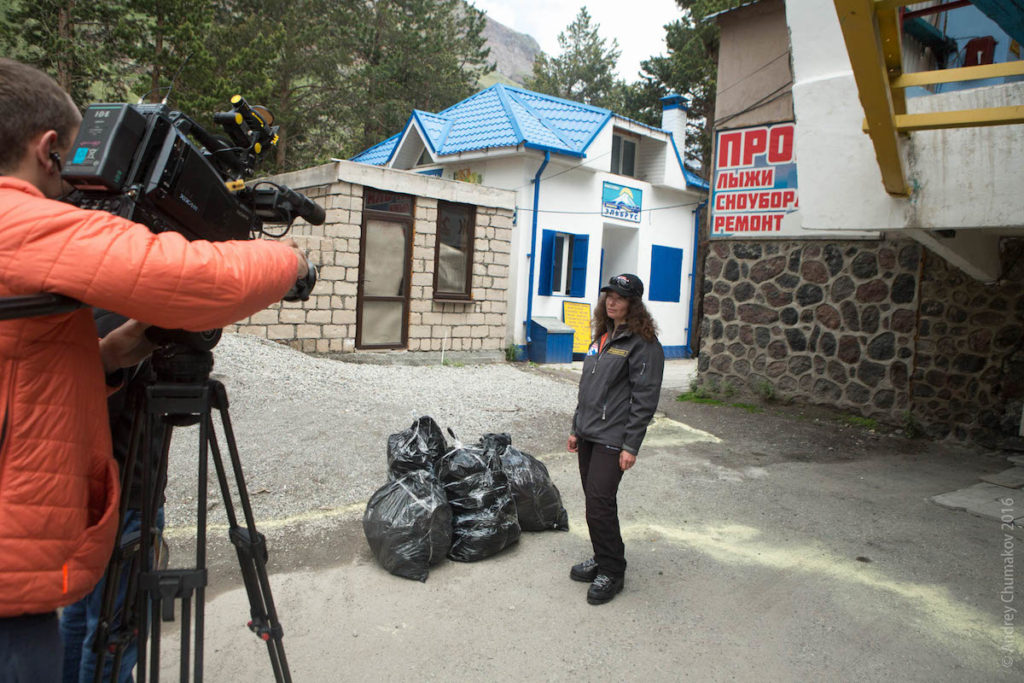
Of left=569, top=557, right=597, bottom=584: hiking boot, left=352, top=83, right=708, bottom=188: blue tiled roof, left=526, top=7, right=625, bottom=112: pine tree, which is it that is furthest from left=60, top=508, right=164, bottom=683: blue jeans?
left=526, top=7, right=625, bottom=112: pine tree

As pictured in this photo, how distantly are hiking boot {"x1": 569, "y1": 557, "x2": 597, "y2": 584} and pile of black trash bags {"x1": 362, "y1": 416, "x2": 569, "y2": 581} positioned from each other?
48 centimetres

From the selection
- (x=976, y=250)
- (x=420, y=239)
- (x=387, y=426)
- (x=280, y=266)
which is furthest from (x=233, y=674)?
(x=420, y=239)

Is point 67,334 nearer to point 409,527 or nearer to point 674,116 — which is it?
point 409,527

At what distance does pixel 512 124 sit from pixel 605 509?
11.2 meters

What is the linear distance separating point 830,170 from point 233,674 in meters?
5.31

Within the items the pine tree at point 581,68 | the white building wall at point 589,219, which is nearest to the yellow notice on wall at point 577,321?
the white building wall at point 589,219

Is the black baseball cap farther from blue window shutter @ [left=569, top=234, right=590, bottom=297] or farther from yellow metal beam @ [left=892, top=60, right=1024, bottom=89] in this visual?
blue window shutter @ [left=569, top=234, right=590, bottom=297]

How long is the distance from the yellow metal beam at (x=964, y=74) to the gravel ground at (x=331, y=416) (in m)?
4.07

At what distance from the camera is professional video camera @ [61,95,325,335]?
133 cm

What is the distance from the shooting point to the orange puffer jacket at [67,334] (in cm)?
119

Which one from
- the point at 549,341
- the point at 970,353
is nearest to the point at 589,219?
the point at 549,341

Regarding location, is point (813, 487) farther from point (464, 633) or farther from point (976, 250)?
point (464, 633)

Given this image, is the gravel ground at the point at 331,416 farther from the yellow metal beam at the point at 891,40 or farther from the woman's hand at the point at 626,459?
the yellow metal beam at the point at 891,40

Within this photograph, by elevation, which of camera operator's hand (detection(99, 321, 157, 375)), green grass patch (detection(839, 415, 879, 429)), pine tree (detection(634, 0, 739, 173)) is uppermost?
pine tree (detection(634, 0, 739, 173))
